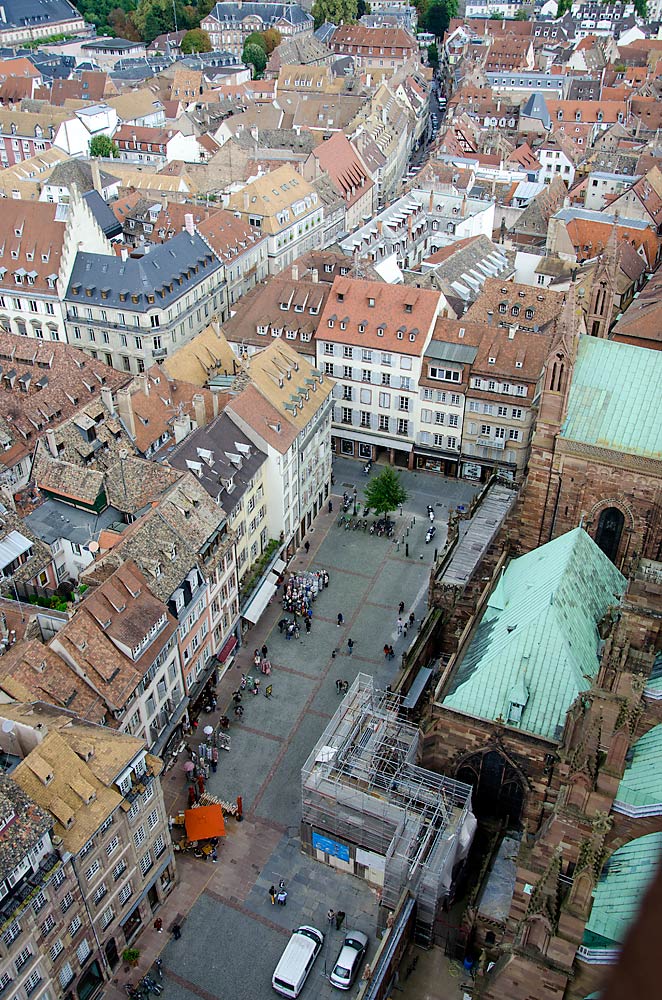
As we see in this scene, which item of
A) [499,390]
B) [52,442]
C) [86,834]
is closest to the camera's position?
[86,834]

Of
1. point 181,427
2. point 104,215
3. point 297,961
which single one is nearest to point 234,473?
point 181,427

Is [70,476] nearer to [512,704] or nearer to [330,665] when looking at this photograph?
[330,665]

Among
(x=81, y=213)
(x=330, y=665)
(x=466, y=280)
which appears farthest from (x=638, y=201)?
(x=330, y=665)

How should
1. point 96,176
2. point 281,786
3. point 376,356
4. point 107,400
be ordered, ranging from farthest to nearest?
point 96,176 < point 376,356 < point 107,400 < point 281,786

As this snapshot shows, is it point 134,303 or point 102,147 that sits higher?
point 102,147

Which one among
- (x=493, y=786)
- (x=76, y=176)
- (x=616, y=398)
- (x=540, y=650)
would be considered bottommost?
(x=493, y=786)

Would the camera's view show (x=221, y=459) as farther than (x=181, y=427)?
No

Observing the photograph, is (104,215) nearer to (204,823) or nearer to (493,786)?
(204,823)
